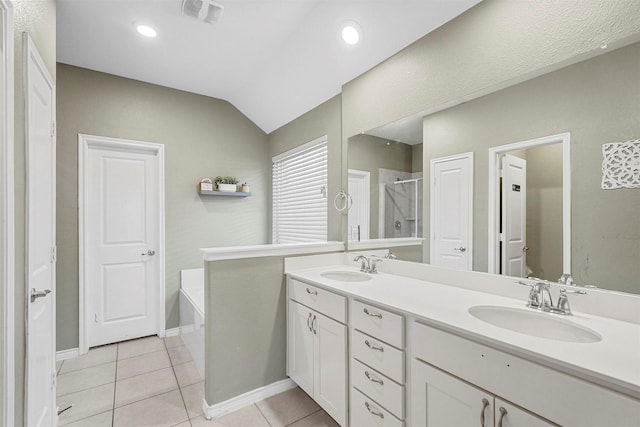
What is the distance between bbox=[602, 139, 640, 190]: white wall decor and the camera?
113 cm

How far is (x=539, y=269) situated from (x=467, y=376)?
0.68 m

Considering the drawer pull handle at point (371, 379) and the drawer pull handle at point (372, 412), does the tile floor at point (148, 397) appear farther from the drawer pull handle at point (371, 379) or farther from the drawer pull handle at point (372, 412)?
the drawer pull handle at point (371, 379)

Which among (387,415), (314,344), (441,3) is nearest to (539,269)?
(387,415)

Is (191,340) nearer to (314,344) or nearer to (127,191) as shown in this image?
(314,344)

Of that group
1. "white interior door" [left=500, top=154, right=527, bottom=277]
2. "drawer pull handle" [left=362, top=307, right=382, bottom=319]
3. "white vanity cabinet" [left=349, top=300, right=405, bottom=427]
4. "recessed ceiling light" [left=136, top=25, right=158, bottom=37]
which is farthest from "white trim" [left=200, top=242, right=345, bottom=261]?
"recessed ceiling light" [left=136, top=25, right=158, bottom=37]

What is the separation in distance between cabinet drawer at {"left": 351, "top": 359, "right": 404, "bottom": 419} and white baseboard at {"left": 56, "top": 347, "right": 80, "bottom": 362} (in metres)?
2.76

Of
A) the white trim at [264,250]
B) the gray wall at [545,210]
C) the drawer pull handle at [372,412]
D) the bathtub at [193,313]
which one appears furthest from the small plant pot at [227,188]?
the gray wall at [545,210]

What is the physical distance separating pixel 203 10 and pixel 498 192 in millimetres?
2267

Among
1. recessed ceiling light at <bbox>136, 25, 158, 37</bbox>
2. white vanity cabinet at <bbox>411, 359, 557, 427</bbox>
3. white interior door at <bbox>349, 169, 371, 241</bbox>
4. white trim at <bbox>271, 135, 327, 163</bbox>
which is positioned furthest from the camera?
white trim at <bbox>271, 135, 327, 163</bbox>

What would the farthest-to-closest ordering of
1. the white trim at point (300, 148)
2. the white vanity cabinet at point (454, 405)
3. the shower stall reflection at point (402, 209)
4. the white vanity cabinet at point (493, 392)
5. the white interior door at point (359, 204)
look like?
1. the white trim at point (300, 148)
2. the white interior door at point (359, 204)
3. the shower stall reflection at point (402, 209)
4. the white vanity cabinet at point (454, 405)
5. the white vanity cabinet at point (493, 392)

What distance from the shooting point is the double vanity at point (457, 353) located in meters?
0.84

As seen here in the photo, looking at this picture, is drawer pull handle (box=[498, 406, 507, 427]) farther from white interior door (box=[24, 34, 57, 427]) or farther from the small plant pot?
the small plant pot

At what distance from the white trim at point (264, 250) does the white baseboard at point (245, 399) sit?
0.97 m

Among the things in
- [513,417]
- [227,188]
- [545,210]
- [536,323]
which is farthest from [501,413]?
[227,188]
